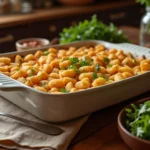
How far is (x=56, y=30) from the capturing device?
2.67 metres

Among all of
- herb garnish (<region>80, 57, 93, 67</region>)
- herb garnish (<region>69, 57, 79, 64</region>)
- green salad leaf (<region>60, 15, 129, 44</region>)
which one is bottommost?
green salad leaf (<region>60, 15, 129, 44</region>)

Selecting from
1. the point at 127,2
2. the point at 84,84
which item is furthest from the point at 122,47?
the point at 127,2

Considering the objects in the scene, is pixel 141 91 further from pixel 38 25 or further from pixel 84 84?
pixel 38 25

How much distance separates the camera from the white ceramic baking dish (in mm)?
812

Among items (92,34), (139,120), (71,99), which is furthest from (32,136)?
(92,34)

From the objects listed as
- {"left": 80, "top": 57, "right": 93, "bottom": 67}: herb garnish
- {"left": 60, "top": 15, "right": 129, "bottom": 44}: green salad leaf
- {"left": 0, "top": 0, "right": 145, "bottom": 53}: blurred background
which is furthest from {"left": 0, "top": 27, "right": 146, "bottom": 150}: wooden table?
{"left": 0, "top": 0, "right": 145, "bottom": 53}: blurred background

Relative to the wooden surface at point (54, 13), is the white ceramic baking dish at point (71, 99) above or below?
above

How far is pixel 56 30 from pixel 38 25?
187mm

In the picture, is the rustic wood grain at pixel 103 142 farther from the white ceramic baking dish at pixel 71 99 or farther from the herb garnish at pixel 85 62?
the herb garnish at pixel 85 62

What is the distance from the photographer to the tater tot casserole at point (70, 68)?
930 mm

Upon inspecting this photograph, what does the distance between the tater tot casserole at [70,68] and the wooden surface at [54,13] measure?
4.01 feet

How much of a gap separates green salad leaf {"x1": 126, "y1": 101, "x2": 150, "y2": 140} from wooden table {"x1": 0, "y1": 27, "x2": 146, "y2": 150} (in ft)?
0.24

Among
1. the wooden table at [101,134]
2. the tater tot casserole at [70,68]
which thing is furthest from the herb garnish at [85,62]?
the wooden table at [101,134]

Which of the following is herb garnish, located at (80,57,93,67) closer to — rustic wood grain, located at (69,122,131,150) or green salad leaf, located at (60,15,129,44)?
rustic wood grain, located at (69,122,131,150)
